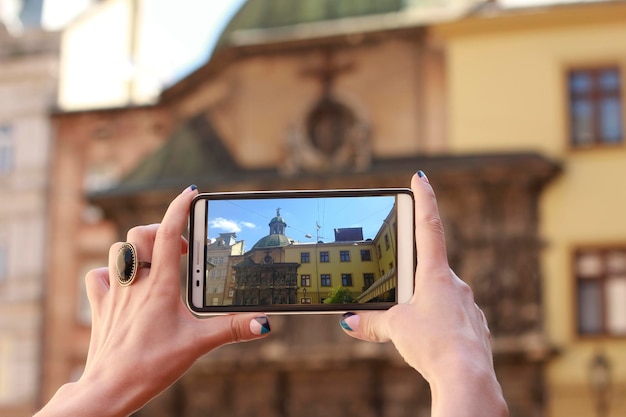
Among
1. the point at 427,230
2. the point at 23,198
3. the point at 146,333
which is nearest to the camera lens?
the point at 427,230

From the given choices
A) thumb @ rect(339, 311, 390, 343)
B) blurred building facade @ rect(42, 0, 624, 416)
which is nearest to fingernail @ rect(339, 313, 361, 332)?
thumb @ rect(339, 311, 390, 343)

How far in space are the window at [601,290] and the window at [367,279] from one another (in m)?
18.0

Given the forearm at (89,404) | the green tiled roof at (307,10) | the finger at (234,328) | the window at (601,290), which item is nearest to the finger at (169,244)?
the finger at (234,328)

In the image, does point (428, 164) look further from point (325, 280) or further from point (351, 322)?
point (351, 322)

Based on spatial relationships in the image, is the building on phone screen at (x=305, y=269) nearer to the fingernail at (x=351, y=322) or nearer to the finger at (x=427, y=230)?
the fingernail at (x=351, y=322)

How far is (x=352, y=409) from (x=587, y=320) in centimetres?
455

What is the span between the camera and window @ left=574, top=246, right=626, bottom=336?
1972cm

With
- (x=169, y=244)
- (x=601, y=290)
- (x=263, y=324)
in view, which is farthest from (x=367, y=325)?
(x=601, y=290)

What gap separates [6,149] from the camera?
95.5ft

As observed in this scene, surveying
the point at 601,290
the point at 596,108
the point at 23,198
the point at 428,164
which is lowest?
the point at 601,290

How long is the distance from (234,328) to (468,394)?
66 cm

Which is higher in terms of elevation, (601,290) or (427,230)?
(427,230)

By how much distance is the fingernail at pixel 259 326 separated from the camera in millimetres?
2330

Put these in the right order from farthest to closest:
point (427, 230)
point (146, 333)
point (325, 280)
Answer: point (325, 280), point (146, 333), point (427, 230)
